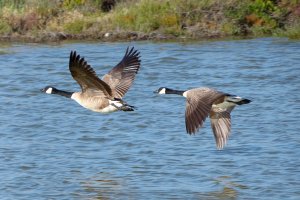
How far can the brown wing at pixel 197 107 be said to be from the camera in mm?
10234

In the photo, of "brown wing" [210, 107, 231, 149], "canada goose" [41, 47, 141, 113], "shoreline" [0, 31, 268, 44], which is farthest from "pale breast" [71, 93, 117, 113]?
"shoreline" [0, 31, 268, 44]

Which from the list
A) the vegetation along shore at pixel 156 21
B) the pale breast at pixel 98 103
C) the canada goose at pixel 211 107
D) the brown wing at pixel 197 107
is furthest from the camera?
the vegetation along shore at pixel 156 21

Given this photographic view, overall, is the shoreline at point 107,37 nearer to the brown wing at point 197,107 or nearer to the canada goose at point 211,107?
the canada goose at point 211,107

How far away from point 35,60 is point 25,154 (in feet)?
23.4

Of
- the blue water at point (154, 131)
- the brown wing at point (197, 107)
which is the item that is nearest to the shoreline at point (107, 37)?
the blue water at point (154, 131)

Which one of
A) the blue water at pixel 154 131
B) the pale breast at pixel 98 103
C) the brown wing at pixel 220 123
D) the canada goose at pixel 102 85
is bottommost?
the blue water at pixel 154 131

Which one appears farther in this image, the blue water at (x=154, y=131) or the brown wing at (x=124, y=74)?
the brown wing at (x=124, y=74)

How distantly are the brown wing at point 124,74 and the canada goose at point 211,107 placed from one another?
75 cm

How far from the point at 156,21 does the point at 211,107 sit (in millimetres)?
10225

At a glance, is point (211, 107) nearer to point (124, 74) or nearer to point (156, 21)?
point (124, 74)

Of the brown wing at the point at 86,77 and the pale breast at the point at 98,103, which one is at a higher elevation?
the brown wing at the point at 86,77

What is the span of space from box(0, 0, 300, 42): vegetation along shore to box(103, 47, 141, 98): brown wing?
922 centimetres

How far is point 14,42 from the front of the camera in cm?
2156

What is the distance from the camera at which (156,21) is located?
21.0 meters
